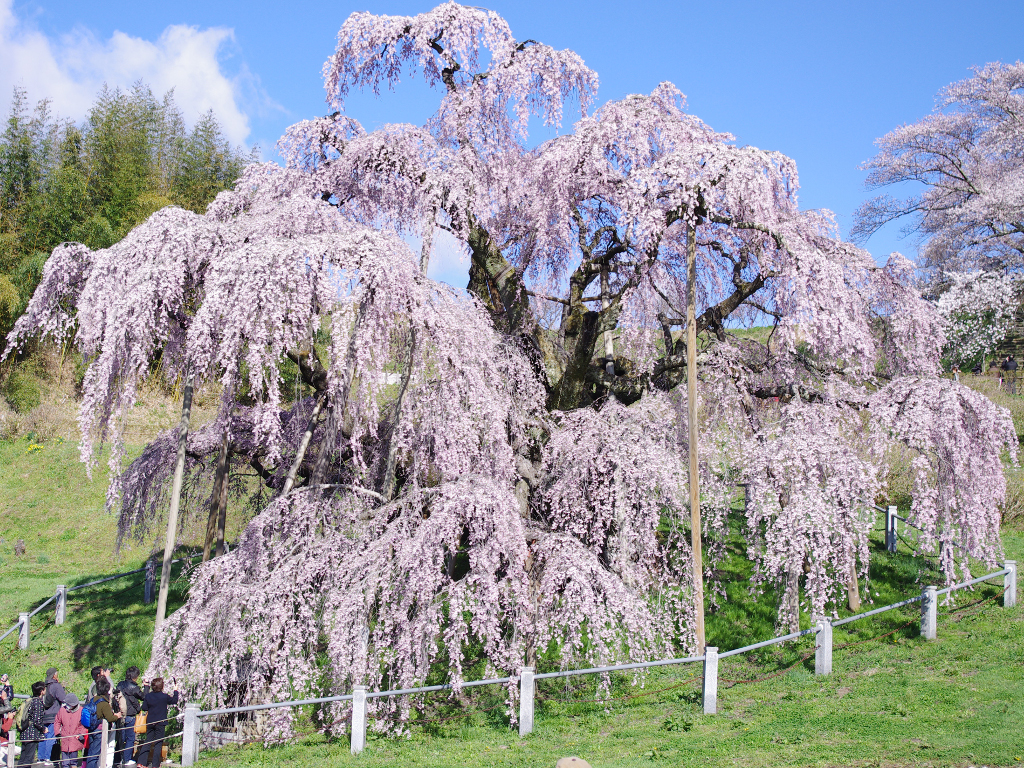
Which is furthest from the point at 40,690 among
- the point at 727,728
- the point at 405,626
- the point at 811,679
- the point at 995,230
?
the point at 995,230

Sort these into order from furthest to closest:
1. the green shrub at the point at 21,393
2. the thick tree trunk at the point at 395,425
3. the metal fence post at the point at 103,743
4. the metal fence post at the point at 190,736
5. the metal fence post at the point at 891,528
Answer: the green shrub at the point at 21,393
the metal fence post at the point at 891,528
the thick tree trunk at the point at 395,425
the metal fence post at the point at 190,736
the metal fence post at the point at 103,743

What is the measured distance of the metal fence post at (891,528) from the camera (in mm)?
13789

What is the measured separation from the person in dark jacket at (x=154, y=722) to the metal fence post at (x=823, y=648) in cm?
735

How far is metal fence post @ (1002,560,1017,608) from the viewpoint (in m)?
10.6

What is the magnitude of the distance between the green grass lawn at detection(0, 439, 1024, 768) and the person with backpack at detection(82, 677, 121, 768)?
1079 millimetres

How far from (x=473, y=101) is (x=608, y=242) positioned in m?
3.05

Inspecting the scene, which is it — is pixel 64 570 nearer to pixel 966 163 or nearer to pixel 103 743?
pixel 103 743

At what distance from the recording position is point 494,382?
31.1 feet

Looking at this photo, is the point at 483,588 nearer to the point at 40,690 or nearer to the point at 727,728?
the point at 727,728

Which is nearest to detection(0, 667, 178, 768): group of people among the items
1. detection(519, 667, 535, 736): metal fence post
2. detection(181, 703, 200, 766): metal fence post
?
detection(181, 703, 200, 766): metal fence post

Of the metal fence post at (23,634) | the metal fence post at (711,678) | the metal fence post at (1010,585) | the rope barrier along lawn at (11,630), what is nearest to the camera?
the metal fence post at (711,678)

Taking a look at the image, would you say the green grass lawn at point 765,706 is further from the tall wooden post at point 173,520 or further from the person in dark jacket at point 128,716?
the tall wooden post at point 173,520

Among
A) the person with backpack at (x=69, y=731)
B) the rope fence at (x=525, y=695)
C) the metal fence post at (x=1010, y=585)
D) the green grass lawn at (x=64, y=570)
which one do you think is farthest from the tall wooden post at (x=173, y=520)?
the metal fence post at (x=1010, y=585)

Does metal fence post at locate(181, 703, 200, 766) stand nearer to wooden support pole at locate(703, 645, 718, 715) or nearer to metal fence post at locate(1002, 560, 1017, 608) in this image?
wooden support pole at locate(703, 645, 718, 715)
